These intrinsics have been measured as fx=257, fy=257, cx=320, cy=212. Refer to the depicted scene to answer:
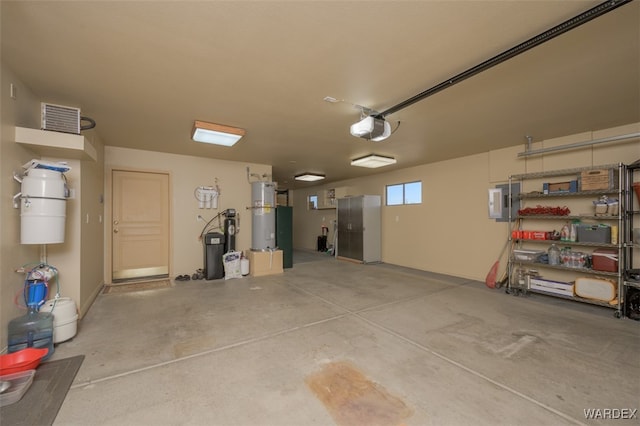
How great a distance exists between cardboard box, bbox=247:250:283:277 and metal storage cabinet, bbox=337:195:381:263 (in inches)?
94.8

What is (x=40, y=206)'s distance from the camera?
2.32m

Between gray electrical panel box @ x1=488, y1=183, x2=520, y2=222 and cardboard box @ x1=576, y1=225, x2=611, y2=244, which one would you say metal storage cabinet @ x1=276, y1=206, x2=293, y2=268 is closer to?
gray electrical panel box @ x1=488, y1=183, x2=520, y2=222

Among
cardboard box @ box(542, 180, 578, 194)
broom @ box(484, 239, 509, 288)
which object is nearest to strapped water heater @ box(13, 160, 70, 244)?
broom @ box(484, 239, 509, 288)

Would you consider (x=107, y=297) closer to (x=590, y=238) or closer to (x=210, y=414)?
(x=210, y=414)

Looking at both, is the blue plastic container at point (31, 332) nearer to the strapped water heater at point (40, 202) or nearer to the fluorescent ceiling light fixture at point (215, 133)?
the strapped water heater at point (40, 202)

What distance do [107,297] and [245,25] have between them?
4426mm

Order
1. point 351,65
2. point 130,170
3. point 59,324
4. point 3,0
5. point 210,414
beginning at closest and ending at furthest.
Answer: point 3,0 < point 210,414 < point 351,65 < point 59,324 < point 130,170

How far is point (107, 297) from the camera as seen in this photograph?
3992mm

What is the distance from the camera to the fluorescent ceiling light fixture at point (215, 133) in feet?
11.5

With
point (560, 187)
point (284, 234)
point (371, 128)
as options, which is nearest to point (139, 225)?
point (284, 234)

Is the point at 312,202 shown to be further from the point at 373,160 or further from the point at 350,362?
the point at 350,362

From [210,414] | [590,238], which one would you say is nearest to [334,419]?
[210,414]

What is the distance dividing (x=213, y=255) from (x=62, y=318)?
2.72 metres

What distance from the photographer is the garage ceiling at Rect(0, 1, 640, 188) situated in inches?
64.7
